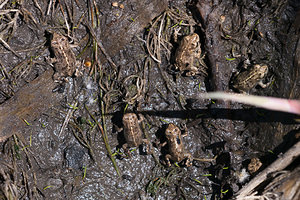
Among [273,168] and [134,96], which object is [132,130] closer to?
[134,96]

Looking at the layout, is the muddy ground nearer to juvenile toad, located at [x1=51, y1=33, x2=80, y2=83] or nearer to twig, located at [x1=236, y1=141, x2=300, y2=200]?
juvenile toad, located at [x1=51, y1=33, x2=80, y2=83]

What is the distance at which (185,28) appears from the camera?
5.91m

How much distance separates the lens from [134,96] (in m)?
6.02

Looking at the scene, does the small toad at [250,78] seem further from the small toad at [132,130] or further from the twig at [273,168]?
the small toad at [132,130]

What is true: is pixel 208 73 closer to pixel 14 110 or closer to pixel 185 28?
pixel 185 28

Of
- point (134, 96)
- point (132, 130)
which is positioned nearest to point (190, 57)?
point (134, 96)

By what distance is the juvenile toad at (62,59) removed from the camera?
5582 mm

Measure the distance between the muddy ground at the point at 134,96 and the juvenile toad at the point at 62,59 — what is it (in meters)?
0.20

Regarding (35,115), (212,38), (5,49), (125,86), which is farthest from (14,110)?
(212,38)

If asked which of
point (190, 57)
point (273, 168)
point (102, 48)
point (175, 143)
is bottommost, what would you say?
point (273, 168)

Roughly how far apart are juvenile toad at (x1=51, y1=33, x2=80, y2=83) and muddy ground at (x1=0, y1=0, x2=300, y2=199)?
201 mm

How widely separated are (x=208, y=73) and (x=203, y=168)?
225 centimetres

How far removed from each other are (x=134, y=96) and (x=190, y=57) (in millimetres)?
1552

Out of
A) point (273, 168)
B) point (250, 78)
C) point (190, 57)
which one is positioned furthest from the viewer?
point (190, 57)
